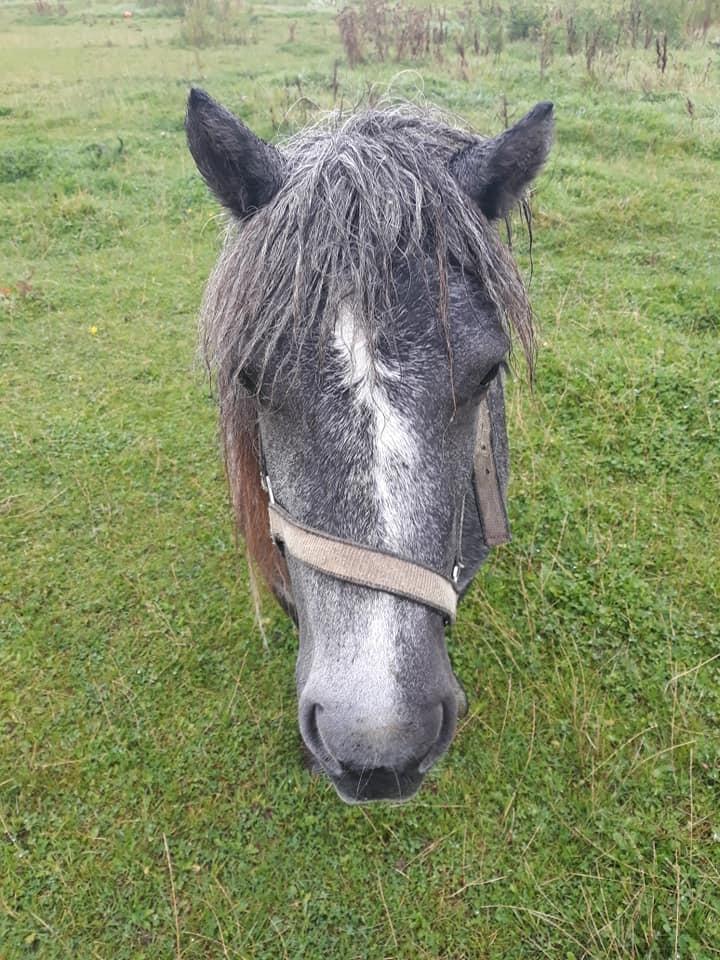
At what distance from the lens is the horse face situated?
148 centimetres

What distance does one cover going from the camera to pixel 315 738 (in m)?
1.67

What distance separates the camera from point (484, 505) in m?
2.60

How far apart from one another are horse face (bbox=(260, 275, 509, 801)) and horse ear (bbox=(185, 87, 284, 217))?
0.59m

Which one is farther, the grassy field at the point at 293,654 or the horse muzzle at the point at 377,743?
the grassy field at the point at 293,654

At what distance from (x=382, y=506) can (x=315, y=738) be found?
69cm

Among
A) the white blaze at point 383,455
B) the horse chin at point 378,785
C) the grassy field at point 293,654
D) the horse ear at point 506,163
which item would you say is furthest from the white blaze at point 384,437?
the grassy field at point 293,654

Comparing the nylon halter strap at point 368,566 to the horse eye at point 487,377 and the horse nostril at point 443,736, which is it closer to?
the horse nostril at point 443,736

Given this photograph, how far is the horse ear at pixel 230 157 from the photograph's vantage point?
1637 mm

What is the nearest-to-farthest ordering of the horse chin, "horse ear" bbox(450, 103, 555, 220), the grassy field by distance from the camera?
the horse chin < "horse ear" bbox(450, 103, 555, 220) < the grassy field

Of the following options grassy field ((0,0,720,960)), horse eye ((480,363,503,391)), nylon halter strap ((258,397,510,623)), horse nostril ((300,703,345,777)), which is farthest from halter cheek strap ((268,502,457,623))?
grassy field ((0,0,720,960))

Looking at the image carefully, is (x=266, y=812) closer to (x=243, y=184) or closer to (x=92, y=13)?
(x=243, y=184)

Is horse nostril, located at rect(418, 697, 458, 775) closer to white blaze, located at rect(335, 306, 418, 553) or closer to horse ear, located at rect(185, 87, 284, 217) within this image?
white blaze, located at rect(335, 306, 418, 553)

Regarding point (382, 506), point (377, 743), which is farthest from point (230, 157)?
point (377, 743)

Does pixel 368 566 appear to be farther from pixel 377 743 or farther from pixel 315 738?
pixel 315 738
